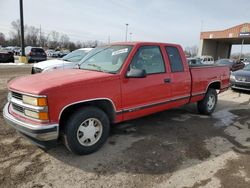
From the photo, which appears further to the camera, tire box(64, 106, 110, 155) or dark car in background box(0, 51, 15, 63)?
dark car in background box(0, 51, 15, 63)

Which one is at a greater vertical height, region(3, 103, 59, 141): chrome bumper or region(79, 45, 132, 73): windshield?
region(79, 45, 132, 73): windshield

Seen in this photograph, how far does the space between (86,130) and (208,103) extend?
3956 millimetres

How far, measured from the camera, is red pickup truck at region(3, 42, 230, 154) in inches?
118

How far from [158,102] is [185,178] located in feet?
5.65

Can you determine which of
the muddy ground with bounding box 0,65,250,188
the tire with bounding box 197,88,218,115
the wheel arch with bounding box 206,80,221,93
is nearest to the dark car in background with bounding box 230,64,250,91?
the wheel arch with bounding box 206,80,221,93

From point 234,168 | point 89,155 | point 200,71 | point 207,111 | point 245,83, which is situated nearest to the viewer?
point 234,168

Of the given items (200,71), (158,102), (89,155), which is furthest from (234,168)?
(200,71)

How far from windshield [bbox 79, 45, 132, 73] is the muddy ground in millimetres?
1409

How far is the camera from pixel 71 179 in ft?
9.57

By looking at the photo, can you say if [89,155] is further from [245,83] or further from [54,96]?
[245,83]

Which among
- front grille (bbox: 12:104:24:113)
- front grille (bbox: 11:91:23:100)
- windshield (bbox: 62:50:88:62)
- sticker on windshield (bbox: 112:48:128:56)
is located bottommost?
front grille (bbox: 12:104:24:113)

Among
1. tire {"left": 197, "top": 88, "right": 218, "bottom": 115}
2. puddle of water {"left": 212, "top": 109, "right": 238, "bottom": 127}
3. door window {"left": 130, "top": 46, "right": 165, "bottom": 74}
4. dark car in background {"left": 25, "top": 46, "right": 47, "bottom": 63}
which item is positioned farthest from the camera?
dark car in background {"left": 25, "top": 46, "right": 47, "bottom": 63}

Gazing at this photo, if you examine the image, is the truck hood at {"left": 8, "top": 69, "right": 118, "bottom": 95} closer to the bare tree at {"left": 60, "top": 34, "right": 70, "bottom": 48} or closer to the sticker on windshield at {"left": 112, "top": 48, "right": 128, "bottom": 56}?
the sticker on windshield at {"left": 112, "top": 48, "right": 128, "bottom": 56}

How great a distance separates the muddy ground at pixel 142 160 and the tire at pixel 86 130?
0.57 feet
